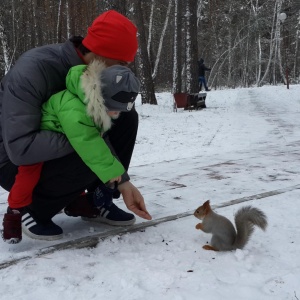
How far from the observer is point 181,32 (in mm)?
17141

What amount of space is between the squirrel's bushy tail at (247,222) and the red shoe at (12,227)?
1.06m

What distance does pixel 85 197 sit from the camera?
7.89 feet

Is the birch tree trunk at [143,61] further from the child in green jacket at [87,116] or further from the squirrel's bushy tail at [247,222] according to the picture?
the squirrel's bushy tail at [247,222]

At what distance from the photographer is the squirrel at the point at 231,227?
1906 mm

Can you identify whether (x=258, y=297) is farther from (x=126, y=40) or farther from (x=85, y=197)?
(x=126, y=40)

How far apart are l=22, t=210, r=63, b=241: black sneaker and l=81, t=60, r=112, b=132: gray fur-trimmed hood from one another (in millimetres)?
651

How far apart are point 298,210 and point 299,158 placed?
1930 mm

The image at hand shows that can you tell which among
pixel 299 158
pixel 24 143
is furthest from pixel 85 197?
pixel 299 158

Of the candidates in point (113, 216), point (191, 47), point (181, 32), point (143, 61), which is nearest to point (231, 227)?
point (113, 216)

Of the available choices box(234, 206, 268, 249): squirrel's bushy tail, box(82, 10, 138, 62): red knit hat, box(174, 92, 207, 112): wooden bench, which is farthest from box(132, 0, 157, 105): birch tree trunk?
box(234, 206, 268, 249): squirrel's bushy tail

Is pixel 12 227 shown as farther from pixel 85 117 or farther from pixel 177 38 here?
pixel 177 38

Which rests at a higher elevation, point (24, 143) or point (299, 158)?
point (24, 143)

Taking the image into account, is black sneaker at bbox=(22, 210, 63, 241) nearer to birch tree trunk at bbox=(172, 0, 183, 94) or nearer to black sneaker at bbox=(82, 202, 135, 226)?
black sneaker at bbox=(82, 202, 135, 226)

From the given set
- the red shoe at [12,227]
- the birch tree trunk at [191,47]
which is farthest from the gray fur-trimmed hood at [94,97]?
the birch tree trunk at [191,47]
